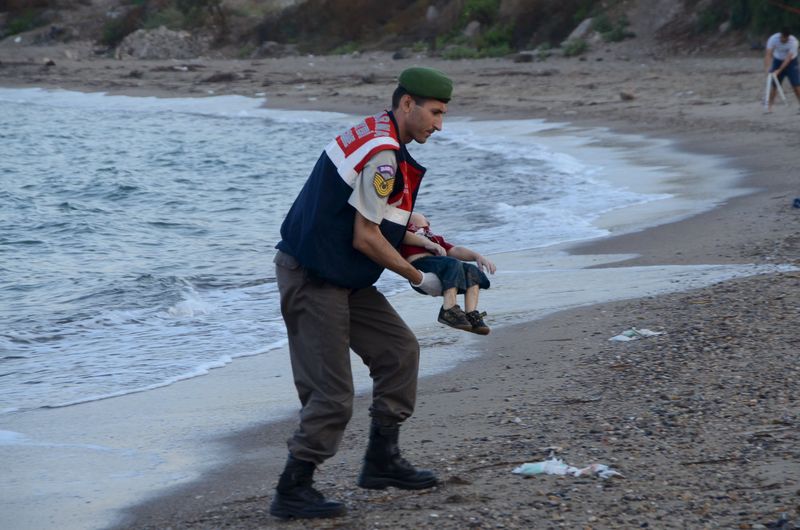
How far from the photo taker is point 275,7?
44.0 meters

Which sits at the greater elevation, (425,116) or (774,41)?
(425,116)

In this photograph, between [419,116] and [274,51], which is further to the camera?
[274,51]

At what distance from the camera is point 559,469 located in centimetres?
452

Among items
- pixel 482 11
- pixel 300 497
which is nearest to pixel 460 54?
pixel 482 11

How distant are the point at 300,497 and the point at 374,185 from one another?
46.1 inches

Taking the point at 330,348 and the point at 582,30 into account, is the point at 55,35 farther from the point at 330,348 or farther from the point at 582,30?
the point at 330,348

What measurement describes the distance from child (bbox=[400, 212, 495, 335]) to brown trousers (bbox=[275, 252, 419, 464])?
24 centimetres

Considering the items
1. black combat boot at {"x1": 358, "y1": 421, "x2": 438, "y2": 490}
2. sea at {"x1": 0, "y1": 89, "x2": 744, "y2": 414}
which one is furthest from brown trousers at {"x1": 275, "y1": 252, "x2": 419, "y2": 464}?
sea at {"x1": 0, "y1": 89, "x2": 744, "y2": 414}

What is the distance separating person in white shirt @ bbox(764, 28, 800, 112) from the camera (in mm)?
18405

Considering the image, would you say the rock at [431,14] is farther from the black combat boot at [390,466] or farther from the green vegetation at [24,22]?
the black combat boot at [390,466]

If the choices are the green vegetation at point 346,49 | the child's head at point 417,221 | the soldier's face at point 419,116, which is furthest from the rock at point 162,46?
the soldier's face at point 419,116

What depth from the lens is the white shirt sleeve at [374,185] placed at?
3.97 meters

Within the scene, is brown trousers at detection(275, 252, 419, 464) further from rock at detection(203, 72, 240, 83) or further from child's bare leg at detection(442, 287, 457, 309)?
rock at detection(203, 72, 240, 83)

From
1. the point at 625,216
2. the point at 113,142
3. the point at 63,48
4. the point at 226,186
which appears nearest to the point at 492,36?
the point at 113,142
